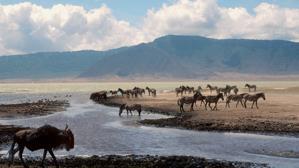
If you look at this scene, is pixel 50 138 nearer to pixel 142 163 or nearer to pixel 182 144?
pixel 142 163

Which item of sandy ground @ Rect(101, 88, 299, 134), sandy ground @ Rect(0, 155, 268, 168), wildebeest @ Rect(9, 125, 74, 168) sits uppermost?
wildebeest @ Rect(9, 125, 74, 168)

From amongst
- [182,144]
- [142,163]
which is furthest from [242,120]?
[142,163]

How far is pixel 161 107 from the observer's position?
1871 inches

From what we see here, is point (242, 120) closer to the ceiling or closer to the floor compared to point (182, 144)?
closer to the ceiling

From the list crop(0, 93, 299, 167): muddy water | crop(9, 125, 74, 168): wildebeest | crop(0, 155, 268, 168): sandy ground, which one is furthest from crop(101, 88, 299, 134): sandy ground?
crop(9, 125, 74, 168): wildebeest

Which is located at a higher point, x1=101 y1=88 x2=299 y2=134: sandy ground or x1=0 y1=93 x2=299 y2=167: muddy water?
x1=101 y1=88 x2=299 y2=134: sandy ground

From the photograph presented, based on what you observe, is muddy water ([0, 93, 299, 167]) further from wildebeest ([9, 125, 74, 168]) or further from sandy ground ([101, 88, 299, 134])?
wildebeest ([9, 125, 74, 168])

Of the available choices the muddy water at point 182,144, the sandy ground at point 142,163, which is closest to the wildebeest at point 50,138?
the sandy ground at point 142,163

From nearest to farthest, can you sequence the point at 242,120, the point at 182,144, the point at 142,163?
1. the point at 142,163
2. the point at 182,144
3. the point at 242,120

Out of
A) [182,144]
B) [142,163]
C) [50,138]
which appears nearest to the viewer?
[50,138]

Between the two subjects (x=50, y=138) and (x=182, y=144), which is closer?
(x=50, y=138)

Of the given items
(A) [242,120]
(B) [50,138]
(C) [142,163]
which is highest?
(B) [50,138]

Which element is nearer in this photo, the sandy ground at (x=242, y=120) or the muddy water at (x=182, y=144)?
the muddy water at (x=182, y=144)

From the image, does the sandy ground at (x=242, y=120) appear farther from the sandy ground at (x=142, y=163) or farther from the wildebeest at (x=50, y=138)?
the wildebeest at (x=50, y=138)
